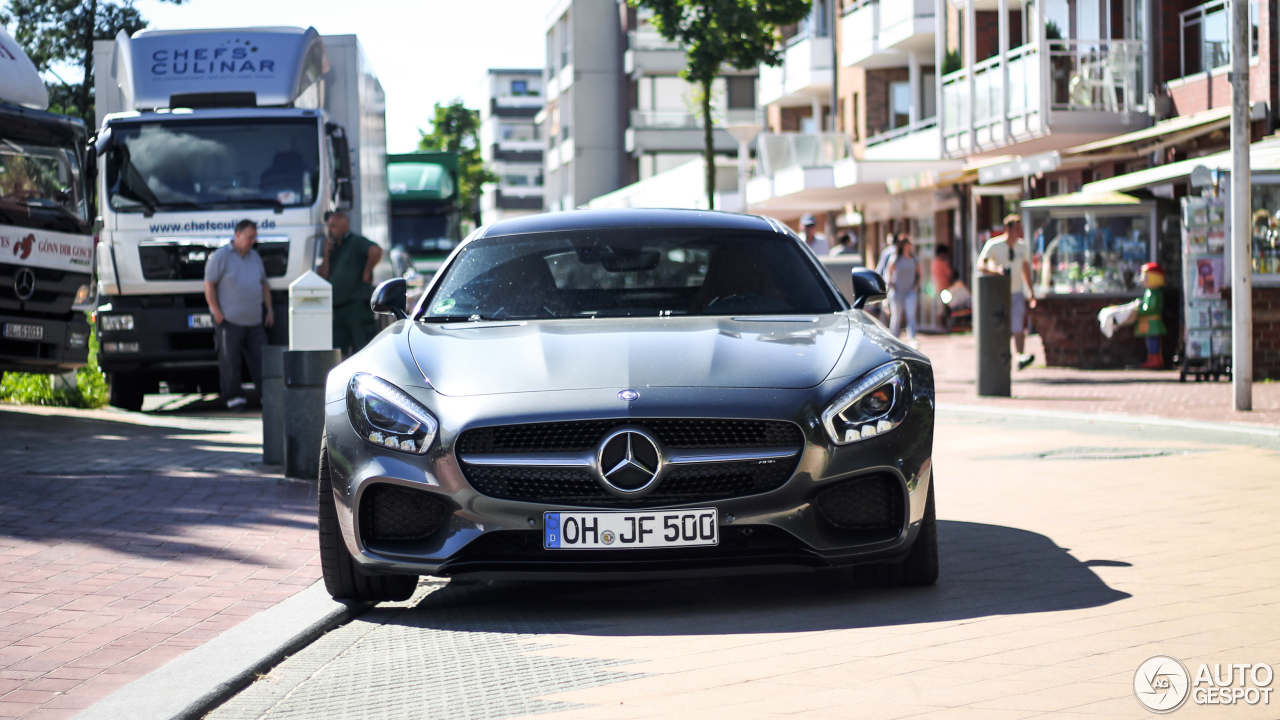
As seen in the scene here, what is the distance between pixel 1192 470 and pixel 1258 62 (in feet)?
48.9

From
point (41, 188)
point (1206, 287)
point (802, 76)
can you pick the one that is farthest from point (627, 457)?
point (802, 76)

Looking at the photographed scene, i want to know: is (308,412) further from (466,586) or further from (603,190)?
(603,190)

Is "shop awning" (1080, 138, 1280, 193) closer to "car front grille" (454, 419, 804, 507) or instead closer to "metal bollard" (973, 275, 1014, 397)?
"metal bollard" (973, 275, 1014, 397)

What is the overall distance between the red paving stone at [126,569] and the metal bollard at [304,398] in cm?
24

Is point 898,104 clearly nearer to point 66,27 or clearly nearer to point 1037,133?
point 1037,133

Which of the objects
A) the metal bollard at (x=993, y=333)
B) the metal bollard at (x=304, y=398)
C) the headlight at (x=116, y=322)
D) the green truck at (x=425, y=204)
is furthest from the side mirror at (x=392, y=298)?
the green truck at (x=425, y=204)

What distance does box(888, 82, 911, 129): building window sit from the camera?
45.2 metres

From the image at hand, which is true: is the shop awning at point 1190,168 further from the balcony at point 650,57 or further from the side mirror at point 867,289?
the balcony at point 650,57

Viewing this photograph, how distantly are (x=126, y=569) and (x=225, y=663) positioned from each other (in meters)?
1.87

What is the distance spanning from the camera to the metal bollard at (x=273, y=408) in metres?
10.1

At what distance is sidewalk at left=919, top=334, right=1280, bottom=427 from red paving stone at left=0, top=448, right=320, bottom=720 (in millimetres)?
7194

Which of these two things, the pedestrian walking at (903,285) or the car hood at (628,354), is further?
the pedestrian walking at (903,285)

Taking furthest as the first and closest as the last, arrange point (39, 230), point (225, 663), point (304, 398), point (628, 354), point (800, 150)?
point (800, 150)
point (39, 230)
point (304, 398)
point (628, 354)
point (225, 663)

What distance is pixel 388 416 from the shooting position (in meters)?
5.36
